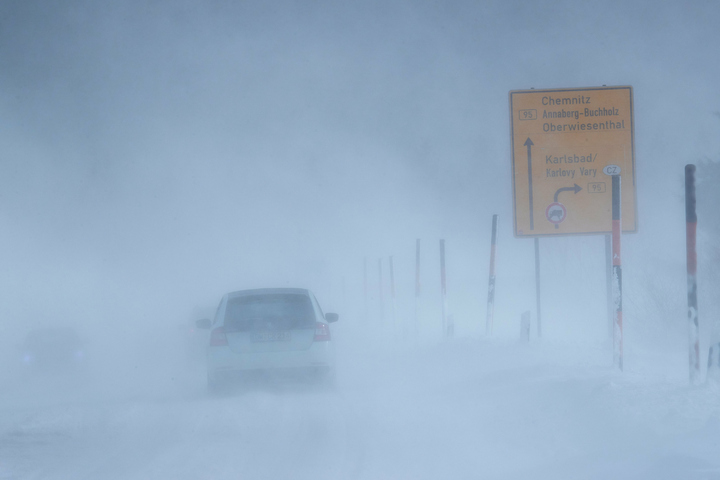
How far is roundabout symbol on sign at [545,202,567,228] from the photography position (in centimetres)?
1186

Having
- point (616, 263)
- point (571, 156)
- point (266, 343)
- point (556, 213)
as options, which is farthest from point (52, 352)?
point (616, 263)

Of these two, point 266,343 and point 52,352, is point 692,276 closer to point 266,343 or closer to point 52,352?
point 266,343

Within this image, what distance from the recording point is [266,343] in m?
10.4

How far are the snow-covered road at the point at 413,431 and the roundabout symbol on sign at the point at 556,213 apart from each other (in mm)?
2407

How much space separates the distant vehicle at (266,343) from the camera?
10367mm

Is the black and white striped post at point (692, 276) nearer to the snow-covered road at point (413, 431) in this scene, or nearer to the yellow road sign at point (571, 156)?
the snow-covered road at point (413, 431)

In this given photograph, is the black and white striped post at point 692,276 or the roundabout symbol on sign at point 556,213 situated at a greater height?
the roundabout symbol on sign at point 556,213

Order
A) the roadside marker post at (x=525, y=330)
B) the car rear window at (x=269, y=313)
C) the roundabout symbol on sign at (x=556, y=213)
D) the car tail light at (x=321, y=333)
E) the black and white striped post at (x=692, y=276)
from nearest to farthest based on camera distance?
the black and white striped post at (x=692, y=276) → the car rear window at (x=269, y=313) → the car tail light at (x=321, y=333) → the roundabout symbol on sign at (x=556, y=213) → the roadside marker post at (x=525, y=330)

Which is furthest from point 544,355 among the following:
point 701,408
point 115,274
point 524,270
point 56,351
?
point 115,274

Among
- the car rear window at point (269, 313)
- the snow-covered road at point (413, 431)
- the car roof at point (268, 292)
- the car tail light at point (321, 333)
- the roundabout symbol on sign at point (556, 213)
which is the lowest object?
the snow-covered road at point (413, 431)

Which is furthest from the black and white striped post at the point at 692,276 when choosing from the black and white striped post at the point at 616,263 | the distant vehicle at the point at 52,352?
the distant vehicle at the point at 52,352

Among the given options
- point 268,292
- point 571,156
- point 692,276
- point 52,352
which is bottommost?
point 52,352

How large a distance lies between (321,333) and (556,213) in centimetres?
441

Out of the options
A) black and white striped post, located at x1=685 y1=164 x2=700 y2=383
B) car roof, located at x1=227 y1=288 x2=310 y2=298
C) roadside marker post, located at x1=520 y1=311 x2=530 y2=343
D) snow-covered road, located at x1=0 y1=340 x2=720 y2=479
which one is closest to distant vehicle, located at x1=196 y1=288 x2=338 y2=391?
car roof, located at x1=227 y1=288 x2=310 y2=298
